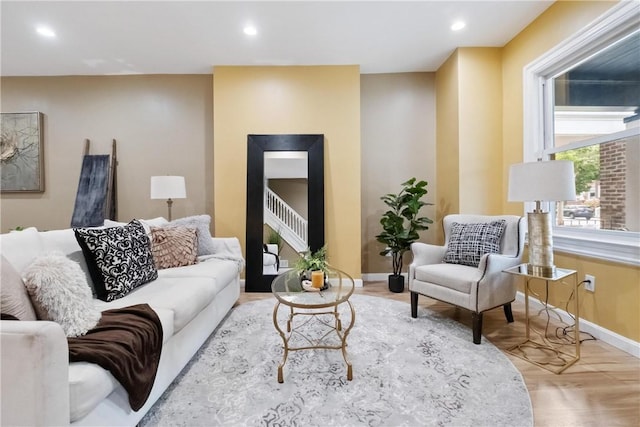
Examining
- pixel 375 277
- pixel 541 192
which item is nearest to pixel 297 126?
pixel 375 277

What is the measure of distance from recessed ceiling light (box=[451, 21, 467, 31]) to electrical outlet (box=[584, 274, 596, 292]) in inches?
104

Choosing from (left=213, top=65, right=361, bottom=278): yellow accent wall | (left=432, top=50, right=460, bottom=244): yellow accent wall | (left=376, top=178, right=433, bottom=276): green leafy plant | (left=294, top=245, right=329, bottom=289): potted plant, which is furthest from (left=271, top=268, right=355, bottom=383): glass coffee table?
(left=432, top=50, right=460, bottom=244): yellow accent wall

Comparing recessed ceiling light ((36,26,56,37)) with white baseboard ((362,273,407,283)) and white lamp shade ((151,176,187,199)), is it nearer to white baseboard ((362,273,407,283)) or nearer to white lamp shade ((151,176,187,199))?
white lamp shade ((151,176,187,199))

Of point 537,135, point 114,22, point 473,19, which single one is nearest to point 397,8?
point 473,19

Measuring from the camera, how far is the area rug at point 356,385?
139 centimetres

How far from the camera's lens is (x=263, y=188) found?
11.8 feet

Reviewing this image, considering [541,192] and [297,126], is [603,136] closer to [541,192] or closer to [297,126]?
[541,192]

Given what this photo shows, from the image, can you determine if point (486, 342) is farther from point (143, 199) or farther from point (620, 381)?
point (143, 199)

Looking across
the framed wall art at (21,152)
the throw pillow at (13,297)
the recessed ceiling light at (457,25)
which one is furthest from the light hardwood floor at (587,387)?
the framed wall art at (21,152)

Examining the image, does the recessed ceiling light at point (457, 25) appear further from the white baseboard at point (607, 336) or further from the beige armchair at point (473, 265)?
the white baseboard at point (607, 336)

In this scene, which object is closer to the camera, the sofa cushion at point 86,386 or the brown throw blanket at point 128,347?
the sofa cushion at point 86,386

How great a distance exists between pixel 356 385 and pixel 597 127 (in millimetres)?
2821

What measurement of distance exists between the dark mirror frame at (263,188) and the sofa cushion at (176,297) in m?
1.40

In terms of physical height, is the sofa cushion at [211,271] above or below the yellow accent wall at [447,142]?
below
